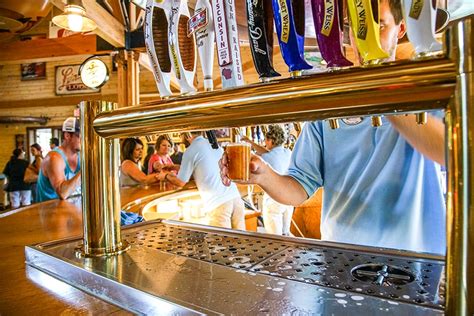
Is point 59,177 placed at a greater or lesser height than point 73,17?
lesser

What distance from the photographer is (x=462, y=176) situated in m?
0.36

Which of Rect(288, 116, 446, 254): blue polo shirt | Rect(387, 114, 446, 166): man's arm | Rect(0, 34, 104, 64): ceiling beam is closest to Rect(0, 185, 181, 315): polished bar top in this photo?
Rect(387, 114, 446, 166): man's arm

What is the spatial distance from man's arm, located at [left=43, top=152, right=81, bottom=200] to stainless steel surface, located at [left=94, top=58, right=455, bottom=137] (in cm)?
250

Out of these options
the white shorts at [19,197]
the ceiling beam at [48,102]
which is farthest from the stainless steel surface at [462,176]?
the ceiling beam at [48,102]

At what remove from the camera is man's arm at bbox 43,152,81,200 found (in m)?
2.90

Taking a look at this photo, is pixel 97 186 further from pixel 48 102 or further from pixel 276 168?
pixel 48 102

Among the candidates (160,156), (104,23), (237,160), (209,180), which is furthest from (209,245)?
(160,156)

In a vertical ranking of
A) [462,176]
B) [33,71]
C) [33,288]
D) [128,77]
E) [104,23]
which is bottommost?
[33,288]

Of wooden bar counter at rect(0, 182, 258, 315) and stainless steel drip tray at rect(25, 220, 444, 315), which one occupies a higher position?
stainless steel drip tray at rect(25, 220, 444, 315)

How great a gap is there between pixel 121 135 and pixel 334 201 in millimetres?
1035

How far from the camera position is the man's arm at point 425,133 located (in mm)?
1081

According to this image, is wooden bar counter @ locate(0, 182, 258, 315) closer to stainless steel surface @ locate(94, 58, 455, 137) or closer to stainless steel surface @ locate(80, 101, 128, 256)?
stainless steel surface @ locate(80, 101, 128, 256)

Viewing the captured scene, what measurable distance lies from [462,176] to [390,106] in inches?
4.3

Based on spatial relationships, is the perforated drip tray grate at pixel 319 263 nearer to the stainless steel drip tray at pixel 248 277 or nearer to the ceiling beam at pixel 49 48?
the stainless steel drip tray at pixel 248 277
